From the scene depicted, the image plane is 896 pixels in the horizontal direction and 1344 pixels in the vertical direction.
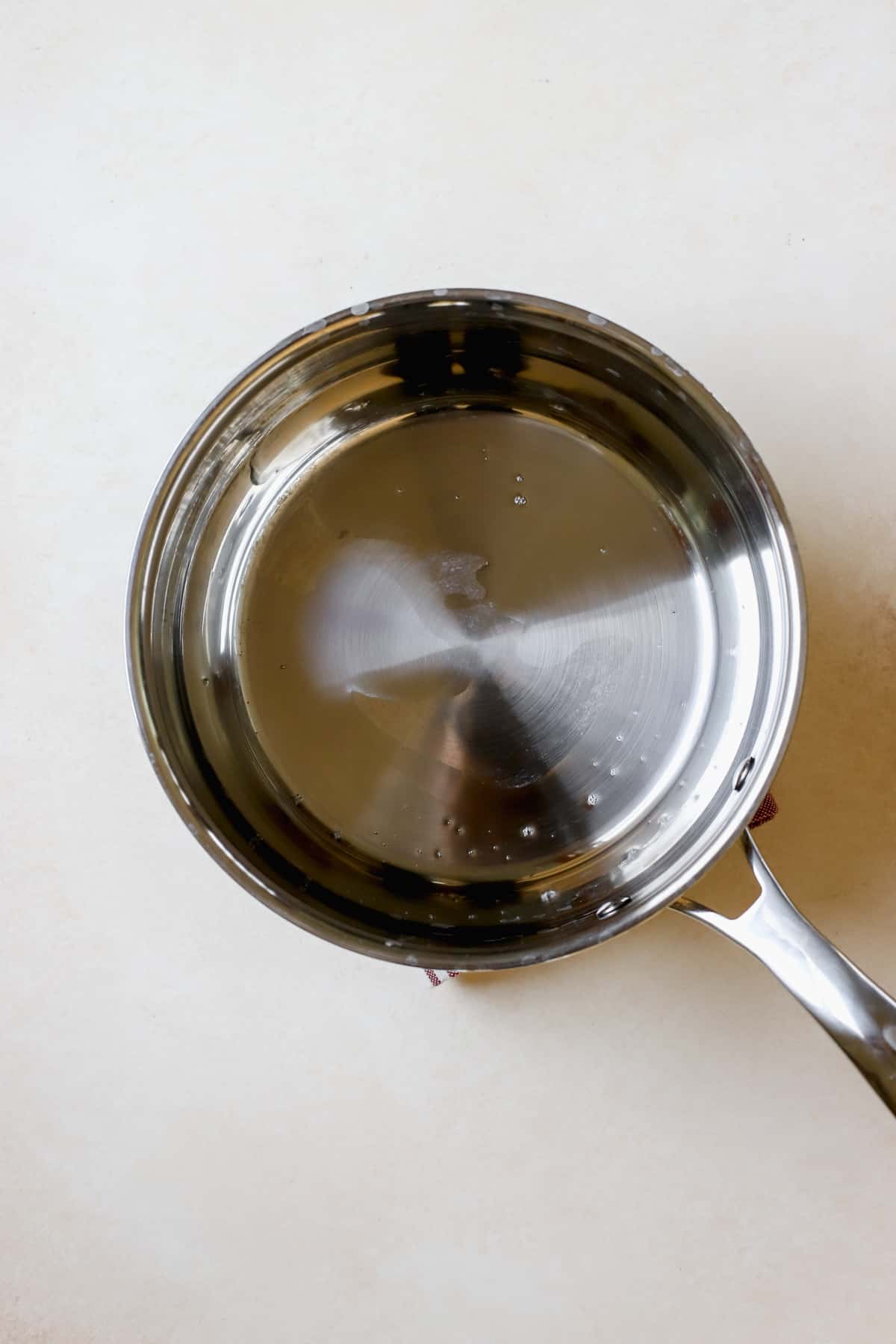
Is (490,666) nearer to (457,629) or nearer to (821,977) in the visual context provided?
(457,629)

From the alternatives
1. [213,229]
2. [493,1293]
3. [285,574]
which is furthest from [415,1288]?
[213,229]

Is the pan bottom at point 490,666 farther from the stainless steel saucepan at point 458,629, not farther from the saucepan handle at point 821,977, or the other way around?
the saucepan handle at point 821,977

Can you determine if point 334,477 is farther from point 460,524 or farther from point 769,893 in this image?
point 769,893

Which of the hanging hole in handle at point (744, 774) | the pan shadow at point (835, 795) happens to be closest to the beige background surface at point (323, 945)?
the pan shadow at point (835, 795)

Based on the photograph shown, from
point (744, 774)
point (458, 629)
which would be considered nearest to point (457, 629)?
point (458, 629)

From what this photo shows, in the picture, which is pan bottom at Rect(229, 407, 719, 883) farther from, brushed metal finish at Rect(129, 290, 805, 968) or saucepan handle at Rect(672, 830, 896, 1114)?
saucepan handle at Rect(672, 830, 896, 1114)

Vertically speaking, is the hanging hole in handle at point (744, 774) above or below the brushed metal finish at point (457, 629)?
below
